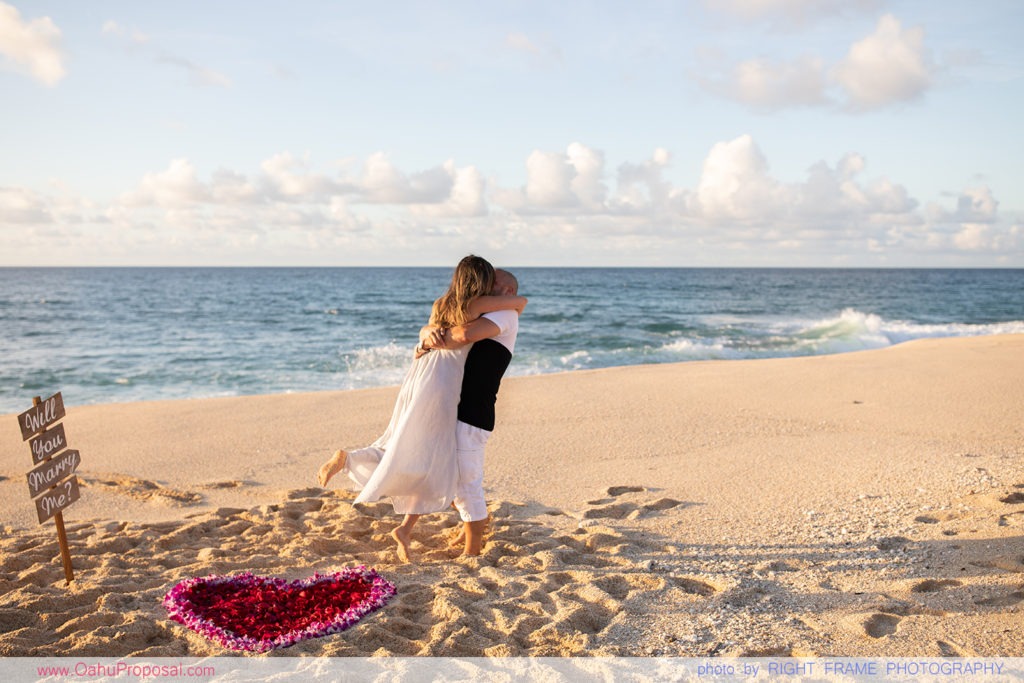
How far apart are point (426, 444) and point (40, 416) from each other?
2.18 metres

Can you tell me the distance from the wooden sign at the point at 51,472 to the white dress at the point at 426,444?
5.31ft

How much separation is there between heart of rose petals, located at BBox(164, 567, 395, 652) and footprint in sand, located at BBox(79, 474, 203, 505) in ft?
7.17

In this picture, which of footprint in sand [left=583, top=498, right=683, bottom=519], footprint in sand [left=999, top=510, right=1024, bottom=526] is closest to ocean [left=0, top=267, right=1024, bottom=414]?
footprint in sand [left=583, top=498, right=683, bottom=519]

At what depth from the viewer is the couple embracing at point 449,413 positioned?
4312 mm

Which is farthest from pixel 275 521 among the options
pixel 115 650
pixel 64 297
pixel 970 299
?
pixel 970 299

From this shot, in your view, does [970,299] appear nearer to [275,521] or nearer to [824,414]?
[824,414]

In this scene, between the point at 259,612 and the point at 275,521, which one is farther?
the point at 275,521

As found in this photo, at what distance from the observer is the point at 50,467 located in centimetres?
414

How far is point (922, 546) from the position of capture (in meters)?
4.49

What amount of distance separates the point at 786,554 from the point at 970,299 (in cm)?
4929

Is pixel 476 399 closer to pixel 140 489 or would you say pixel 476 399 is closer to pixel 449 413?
pixel 449 413

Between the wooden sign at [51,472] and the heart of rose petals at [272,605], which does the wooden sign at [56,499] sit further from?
the heart of rose petals at [272,605]

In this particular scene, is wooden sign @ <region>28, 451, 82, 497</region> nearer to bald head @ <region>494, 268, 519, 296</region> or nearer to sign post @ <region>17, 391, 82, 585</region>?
sign post @ <region>17, 391, 82, 585</region>

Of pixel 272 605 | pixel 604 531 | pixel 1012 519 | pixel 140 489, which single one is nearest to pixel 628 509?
pixel 604 531
